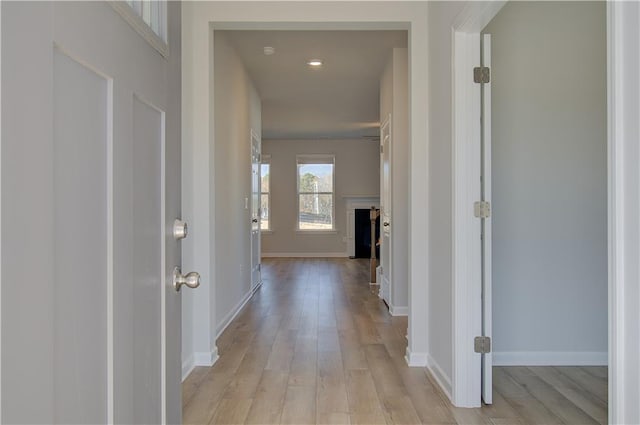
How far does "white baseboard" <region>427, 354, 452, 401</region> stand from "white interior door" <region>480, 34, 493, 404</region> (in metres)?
0.19

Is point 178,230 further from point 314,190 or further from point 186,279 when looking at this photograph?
point 314,190

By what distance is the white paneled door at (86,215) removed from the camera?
0.54 m

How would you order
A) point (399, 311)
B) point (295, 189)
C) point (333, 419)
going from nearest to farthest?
point (333, 419)
point (399, 311)
point (295, 189)

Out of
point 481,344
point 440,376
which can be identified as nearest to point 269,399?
point 440,376


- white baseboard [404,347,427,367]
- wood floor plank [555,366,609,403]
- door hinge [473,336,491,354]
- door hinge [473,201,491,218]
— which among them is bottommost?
wood floor plank [555,366,609,403]

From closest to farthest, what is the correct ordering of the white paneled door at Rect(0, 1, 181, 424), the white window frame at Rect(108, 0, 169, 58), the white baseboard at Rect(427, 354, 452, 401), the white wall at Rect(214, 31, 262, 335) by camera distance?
the white paneled door at Rect(0, 1, 181, 424) < the white window frame at Rect(108, 0, 169, 58) < the white baseboard at Rect(427, 354, 452, 401) < the white wall at Rect(214, 31, 262, 335)

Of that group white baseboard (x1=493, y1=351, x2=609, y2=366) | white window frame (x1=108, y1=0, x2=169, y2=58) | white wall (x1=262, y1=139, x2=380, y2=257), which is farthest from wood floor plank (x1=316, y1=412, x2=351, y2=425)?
white wall (x1=262, y1=139, x2=380, y2=257)

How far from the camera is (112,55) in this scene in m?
0.80

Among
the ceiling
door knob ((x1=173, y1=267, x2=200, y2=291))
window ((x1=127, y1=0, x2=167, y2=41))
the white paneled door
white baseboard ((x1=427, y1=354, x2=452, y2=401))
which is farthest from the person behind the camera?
the ceiling

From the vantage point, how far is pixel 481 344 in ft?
7.43

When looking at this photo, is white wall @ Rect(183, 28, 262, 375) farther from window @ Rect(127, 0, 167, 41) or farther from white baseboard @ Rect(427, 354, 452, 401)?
window @ Rect(127, 0, 167, 41)

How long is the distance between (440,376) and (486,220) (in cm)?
95

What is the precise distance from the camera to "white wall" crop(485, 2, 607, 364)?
287cm
